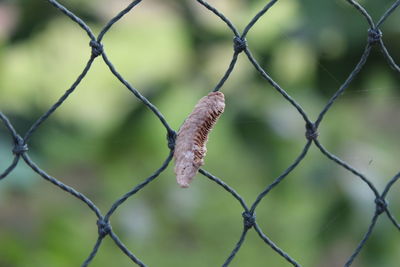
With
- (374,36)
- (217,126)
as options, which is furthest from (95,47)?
(217,126)

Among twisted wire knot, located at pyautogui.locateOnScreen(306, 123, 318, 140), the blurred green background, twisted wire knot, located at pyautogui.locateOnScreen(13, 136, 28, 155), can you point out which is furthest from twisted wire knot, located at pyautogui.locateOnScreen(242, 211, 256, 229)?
the blurred green background

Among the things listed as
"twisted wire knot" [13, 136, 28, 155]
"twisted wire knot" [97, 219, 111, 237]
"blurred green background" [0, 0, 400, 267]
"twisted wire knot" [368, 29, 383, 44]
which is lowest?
"twisted wire knot" [97, 219, 111, 237]

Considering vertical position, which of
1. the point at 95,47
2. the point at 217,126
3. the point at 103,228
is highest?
the point at 217,126

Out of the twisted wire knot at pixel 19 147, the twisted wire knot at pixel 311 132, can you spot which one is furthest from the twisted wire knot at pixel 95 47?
the twisted wire knot at pixel 311 132

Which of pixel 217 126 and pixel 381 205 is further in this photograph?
pixel 217 126

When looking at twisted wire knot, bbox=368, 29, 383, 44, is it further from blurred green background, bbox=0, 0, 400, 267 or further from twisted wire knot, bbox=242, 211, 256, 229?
blurred green background, bbox=0, 0, 400, 267

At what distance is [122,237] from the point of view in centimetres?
129

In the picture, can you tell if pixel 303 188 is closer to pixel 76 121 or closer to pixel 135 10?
pixel 76 121

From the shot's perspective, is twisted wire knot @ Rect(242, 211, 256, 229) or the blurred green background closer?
twisted wire knot @ Rect(242, 211, 256, 229)

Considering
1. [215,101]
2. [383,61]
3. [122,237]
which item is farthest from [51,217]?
[215,101]

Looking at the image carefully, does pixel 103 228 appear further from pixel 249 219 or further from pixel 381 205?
pixel 381 205

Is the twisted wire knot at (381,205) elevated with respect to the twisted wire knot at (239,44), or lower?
lower

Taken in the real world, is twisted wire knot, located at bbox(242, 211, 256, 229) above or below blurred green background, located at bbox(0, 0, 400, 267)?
below

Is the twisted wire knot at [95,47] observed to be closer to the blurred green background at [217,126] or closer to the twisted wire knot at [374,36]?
the twisted wire knot at [374,36]
